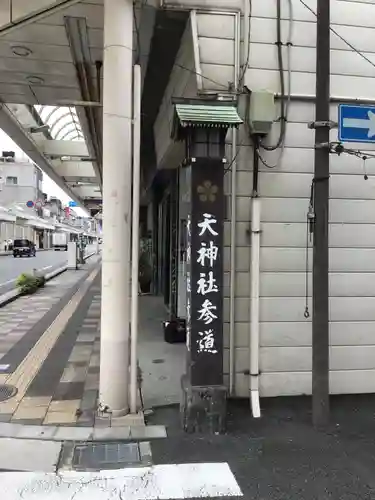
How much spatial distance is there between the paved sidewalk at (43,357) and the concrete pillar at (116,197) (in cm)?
63

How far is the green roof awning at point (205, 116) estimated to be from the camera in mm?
3943

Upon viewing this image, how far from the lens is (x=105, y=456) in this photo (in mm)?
3658

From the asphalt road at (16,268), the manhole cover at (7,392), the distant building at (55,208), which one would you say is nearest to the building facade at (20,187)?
the distant building at (55,208)

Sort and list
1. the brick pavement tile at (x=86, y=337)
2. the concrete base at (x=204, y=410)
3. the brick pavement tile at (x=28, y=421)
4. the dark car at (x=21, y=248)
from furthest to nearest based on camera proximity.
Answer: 1. the dark car at (x=21, y=248)
2. the brick pavement tile at (x=86, y=337)
3. the brick pavement tile at (x=28, y=421)
4. the concrete base at (x=204, y=410)

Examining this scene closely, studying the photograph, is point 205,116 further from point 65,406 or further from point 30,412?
point 30,412

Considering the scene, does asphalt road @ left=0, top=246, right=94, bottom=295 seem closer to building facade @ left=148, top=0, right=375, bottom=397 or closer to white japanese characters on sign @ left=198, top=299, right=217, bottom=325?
building facade @ left=148, top=0, right=375, bottom=397

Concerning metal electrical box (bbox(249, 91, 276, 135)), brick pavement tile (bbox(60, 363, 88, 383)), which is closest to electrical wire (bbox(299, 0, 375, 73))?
metal electrical box (bbox(249, 91, 276, 135))

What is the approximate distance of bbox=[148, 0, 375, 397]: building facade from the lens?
477 centimetres

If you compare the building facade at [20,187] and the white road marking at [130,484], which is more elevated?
the building facade at [20,187]

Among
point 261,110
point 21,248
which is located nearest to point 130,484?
point 261,110

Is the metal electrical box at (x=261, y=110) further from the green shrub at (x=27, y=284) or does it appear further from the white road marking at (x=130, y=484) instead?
the green shrub at (x=27, y=284)

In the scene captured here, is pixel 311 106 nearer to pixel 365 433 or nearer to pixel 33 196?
pixel 365 433

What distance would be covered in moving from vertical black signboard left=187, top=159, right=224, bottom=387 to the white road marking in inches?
35.3

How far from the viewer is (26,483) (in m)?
3.23
